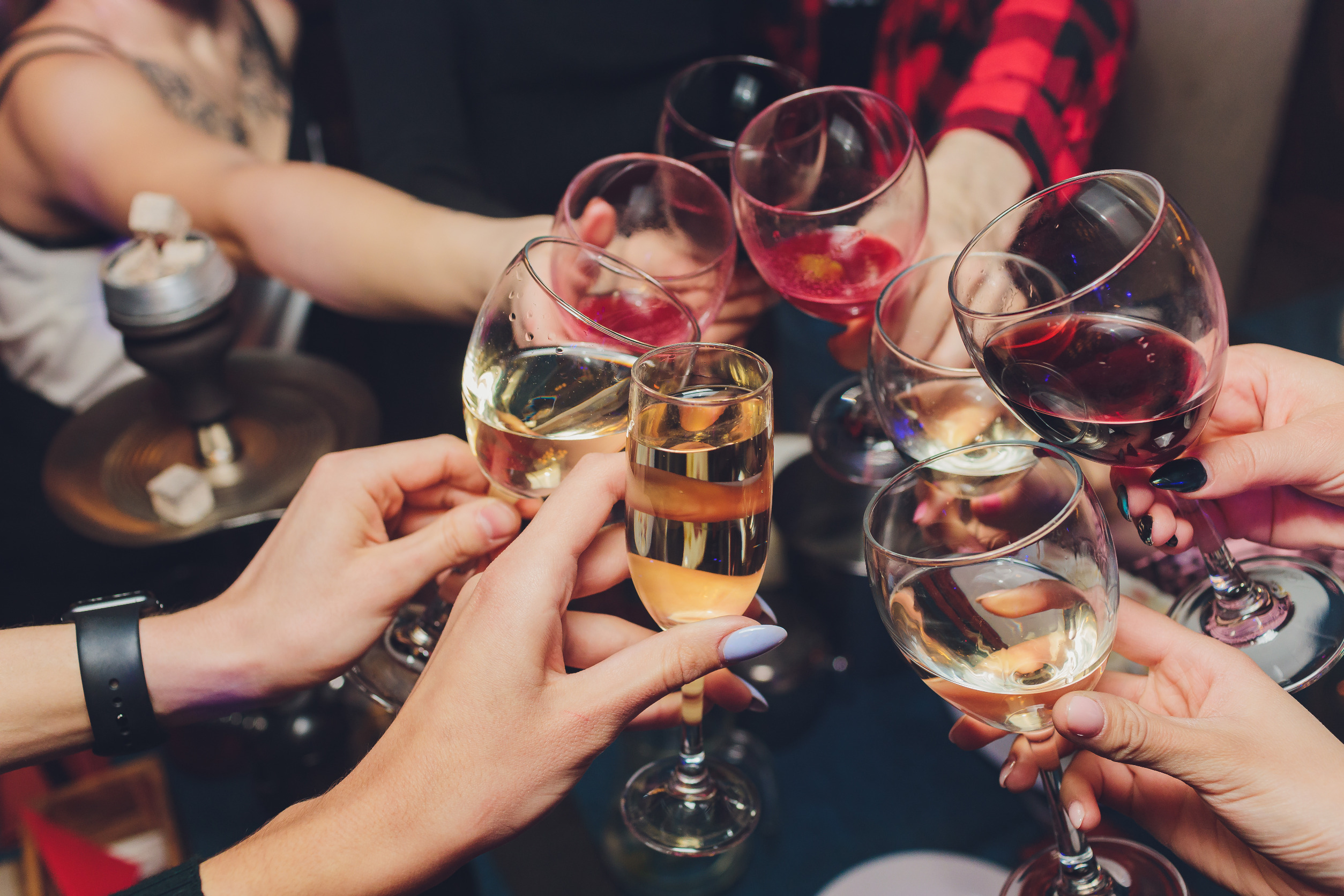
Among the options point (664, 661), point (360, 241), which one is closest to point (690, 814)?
point (664, 661)

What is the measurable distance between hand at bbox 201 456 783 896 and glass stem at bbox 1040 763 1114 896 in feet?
1.21

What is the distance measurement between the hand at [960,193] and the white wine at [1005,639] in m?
0.55

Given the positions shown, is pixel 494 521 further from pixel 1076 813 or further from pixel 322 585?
pixel 1076 813

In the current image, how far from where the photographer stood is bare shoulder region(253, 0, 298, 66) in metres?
2.62

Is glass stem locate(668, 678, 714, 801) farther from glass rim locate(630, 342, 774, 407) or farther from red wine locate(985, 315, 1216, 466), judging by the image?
red wine locate(985, 315, 1216, 466)

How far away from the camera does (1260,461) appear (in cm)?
87

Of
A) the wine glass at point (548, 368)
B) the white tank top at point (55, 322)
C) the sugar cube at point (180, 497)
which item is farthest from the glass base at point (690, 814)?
the white tank top at point (55, 322)

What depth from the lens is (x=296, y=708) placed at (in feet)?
4.12

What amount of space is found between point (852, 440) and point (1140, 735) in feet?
2.57

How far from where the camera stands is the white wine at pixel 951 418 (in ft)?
3.39

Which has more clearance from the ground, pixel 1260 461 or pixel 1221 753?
pixel 1260 461

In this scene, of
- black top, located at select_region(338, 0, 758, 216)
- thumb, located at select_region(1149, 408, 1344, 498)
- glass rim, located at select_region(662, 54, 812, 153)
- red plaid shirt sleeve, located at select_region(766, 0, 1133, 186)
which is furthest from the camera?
black top, located at select_region(338, 0, 758, 216)

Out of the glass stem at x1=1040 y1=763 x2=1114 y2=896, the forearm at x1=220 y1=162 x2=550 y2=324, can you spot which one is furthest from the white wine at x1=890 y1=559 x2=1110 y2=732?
the forearm at x1=220 y1=162 x2=550 y2=324

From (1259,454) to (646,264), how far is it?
0.75 metres
